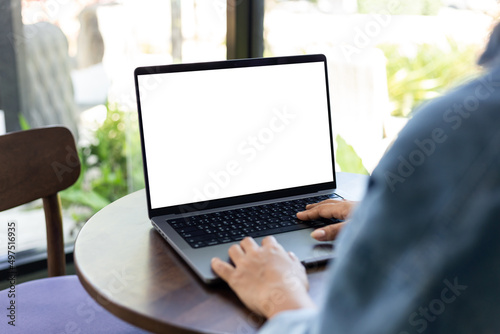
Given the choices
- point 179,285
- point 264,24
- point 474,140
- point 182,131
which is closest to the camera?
point 474,140

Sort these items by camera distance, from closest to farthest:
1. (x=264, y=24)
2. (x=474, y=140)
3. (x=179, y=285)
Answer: (x=474, y=140), (x=179, y=285), (x=264, y=24)

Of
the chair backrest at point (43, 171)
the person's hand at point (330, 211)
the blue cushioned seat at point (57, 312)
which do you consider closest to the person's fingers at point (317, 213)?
the person's hand at point (330, 211)

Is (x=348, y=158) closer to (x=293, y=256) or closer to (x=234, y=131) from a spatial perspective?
(x=234, y=131)

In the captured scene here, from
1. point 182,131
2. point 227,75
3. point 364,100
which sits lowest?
point 364,100

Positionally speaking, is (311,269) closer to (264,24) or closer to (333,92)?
(333,92)

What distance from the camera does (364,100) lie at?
2.36 m

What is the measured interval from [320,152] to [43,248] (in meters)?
1.53

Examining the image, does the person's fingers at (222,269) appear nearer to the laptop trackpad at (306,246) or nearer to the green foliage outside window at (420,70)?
the laptop trackpad at (306,246)

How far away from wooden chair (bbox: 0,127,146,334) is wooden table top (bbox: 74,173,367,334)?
250mm

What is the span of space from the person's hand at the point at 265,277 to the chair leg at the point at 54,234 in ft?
2.76

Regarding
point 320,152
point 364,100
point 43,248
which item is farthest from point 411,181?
point 43,248

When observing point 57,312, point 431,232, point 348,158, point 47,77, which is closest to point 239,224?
point 57,312

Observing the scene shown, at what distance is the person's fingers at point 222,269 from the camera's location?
905 millimetres

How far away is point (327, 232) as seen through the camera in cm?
106
